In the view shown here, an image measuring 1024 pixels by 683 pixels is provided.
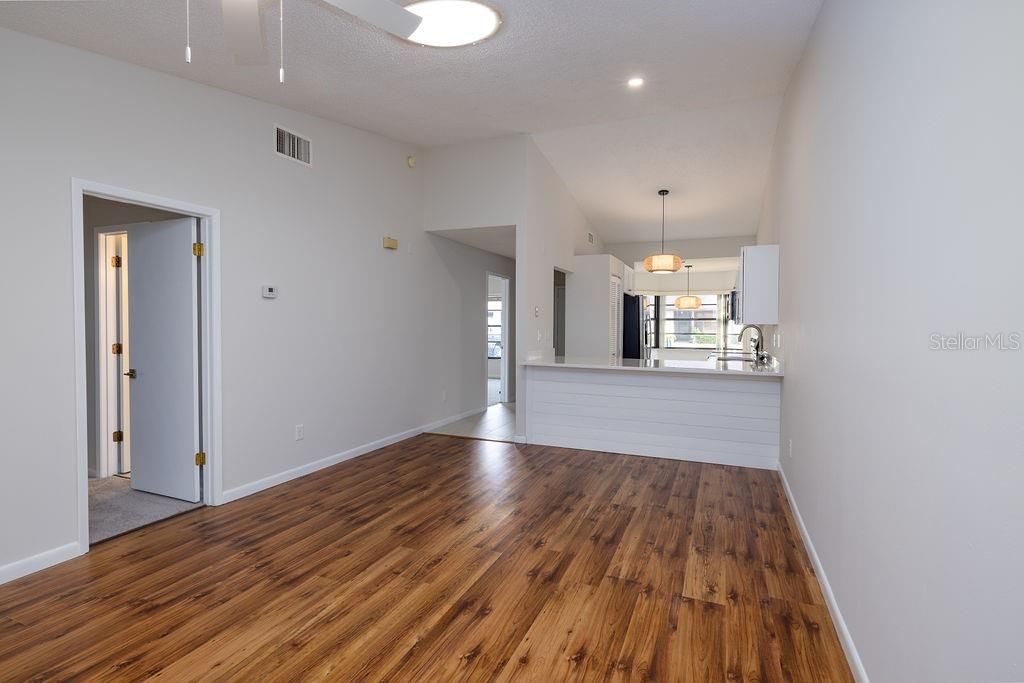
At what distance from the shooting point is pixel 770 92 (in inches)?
171

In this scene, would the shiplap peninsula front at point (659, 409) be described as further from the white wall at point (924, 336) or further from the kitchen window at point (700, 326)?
the kitchen window at point (700, 326)

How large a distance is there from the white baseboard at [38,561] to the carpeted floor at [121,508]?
0.17m

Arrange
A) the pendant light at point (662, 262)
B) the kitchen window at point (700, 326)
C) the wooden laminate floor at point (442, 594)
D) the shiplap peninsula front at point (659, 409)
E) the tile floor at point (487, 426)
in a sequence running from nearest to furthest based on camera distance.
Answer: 1. the wooden laminate floor at point (442, 594)
2. the shiplap peninsula front at point (659, 409)
3. the tile floor at point (487, 426)
4. the pendant light at point (662, 262)
5. the kitchen window at point (700, 326)

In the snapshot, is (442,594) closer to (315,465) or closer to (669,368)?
(315,465)

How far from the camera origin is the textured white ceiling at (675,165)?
16.6 ft

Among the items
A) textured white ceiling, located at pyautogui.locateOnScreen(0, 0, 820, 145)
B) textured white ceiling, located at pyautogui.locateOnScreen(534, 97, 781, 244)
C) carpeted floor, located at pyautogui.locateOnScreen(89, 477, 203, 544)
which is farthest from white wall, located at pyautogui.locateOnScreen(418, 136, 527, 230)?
carpeted floor, located at pyautogui.locateOnScreen(89, 477, 203, 544)

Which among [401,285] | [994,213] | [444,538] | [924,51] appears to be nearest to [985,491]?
[994,213]

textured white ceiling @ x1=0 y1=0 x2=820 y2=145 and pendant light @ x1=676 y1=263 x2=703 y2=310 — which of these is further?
pendant light @ x1=676 y1=263 x2=703 y2=310

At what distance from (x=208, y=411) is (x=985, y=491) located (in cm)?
401

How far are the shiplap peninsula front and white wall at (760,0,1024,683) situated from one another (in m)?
2.06

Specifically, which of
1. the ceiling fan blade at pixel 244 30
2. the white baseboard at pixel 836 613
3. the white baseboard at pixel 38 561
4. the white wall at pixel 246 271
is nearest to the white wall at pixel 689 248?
the white wall at pixel 246 271

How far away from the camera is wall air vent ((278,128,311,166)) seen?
4117 millimetres

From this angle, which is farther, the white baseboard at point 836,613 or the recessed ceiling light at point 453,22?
the recessed ceiling light at point 453,22

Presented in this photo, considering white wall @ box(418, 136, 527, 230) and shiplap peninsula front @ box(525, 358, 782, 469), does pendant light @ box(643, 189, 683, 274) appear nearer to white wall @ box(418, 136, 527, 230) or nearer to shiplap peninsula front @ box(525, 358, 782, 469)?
shiplap peninsula front @ box(525, 358, 782, 469)
